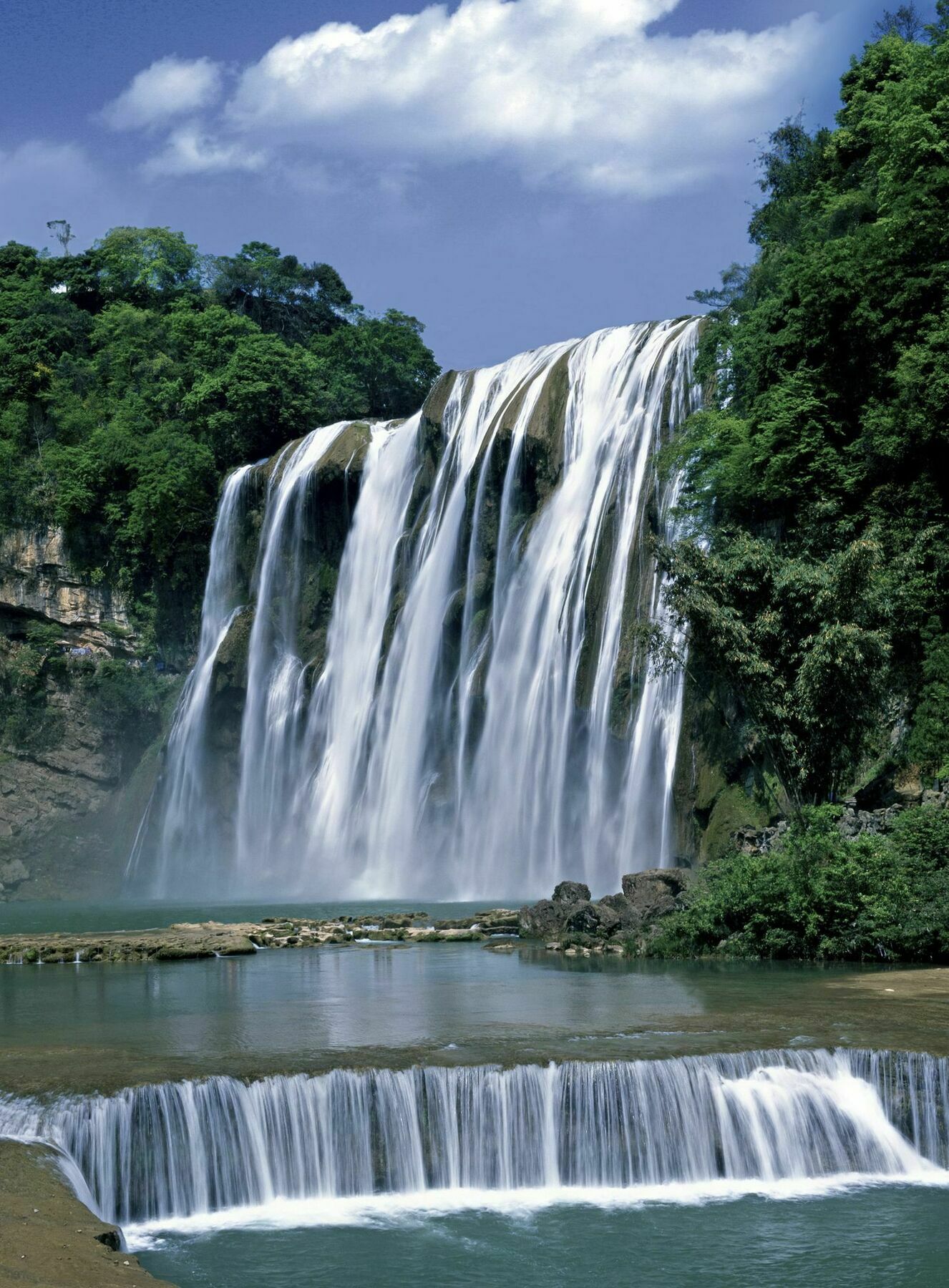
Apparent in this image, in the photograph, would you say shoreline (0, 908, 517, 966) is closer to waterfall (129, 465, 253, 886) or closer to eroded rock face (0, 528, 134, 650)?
waterfall (129, 465, 253, 886)

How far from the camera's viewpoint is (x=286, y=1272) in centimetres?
980

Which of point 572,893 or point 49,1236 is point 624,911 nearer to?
point 572,893

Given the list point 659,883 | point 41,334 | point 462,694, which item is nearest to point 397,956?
point 659,883

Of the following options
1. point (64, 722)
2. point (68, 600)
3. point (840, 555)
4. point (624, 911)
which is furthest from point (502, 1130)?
point (68, 600)

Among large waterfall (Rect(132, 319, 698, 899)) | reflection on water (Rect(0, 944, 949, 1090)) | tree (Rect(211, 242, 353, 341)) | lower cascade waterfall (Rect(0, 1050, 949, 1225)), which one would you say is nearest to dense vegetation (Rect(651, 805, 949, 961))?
reflection on water (Rect(0, 944, 949, 1090))

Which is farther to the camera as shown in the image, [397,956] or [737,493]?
[737,493]

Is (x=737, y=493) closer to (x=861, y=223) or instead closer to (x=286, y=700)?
(x=861, y=223)

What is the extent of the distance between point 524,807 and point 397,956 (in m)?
12.7

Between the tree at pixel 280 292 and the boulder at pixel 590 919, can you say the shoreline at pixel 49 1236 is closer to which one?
the boulder at pixel 590 919

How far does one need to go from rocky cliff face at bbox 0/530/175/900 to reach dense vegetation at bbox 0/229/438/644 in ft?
4.36

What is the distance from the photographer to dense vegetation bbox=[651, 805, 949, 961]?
18391 mm

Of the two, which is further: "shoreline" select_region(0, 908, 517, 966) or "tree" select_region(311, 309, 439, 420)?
"tree" select_region(311, 309, 439, 420)

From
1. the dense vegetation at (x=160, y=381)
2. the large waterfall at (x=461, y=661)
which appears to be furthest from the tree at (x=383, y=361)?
the large waterfall at (x=461, y=661)

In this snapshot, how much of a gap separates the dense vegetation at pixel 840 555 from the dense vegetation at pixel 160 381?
2440 cm
